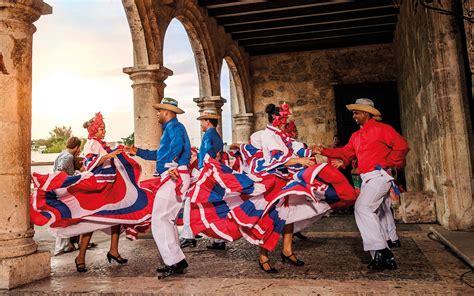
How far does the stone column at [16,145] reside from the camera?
120 inches

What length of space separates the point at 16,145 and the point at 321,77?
818 cm

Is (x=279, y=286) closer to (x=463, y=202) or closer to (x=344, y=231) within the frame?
(x=344, y=231)

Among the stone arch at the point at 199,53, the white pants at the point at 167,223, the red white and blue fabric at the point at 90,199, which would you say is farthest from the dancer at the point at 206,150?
the stone arch at the point at 199,53

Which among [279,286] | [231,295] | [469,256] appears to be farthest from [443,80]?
[231,295]

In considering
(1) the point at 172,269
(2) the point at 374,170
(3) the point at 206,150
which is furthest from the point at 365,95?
(1) the point at 172,269

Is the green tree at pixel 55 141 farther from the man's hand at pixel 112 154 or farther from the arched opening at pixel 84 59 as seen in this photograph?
the man's hand at pixel 112 154

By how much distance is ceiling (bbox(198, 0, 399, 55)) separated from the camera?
24.7 feet

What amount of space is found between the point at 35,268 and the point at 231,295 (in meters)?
1.69

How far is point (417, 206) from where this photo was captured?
533 centimetres

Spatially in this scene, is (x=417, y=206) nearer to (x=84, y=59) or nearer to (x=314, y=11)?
(x=314, y=11)

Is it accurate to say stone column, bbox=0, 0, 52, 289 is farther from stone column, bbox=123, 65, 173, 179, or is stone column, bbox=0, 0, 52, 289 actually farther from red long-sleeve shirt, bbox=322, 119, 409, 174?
red long-sleeve shirt, bbox=322, 119, 409, 174

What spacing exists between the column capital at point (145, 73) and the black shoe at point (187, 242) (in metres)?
2.38

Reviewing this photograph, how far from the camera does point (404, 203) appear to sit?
5.36 metres

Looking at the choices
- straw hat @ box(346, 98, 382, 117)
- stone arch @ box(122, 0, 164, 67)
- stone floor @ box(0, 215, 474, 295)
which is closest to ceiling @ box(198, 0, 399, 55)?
stone arch @ box(122, 0, 164, 67)
